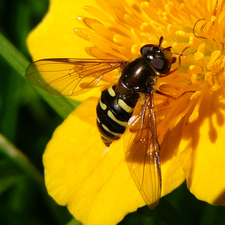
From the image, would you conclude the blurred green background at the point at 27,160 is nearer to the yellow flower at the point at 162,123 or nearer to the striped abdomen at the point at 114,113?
the yellow flower at the point at 162,123

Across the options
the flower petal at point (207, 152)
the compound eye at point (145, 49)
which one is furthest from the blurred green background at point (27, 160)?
the compound eye at point (145, 49)

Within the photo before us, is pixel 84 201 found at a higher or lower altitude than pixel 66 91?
lower

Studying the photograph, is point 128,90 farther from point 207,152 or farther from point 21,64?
point 21,64

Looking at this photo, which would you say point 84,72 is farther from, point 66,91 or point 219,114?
point 219,114

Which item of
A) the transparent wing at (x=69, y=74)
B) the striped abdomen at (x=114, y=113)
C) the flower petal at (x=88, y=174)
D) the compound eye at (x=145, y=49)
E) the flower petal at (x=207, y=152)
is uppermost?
the transparent wing at (x=69, y=74)

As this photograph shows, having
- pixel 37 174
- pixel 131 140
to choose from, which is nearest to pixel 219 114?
pixel 131 140

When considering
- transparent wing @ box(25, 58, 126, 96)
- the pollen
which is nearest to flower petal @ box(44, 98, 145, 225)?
transparent wing @ box(25, 58, 126, 96)

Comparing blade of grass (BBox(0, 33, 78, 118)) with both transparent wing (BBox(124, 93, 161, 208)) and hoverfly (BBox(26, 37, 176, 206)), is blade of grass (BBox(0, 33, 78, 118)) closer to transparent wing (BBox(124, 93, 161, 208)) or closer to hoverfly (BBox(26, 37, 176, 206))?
hoverfly (BBox(26, 37, 176, 206))

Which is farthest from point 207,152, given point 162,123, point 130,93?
point 130,93
